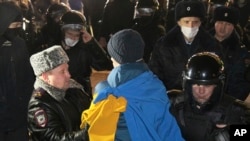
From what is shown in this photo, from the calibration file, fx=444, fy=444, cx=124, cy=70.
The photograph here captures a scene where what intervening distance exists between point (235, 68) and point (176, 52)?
2.94ft

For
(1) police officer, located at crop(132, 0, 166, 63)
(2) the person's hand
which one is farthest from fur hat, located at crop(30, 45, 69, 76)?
(1) police officer, located at crop(132, 0, 166, 63)

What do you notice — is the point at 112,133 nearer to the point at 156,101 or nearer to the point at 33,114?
the point at 156,101

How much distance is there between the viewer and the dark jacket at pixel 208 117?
321 cm

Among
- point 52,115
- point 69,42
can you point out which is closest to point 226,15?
point 69,42

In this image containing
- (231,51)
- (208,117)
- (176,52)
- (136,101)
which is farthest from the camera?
(231,51)

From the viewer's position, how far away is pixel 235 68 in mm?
5195

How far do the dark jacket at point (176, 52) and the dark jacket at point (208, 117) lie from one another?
51.0 inches

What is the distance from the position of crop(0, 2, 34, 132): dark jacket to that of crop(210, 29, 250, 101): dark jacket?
217 cm

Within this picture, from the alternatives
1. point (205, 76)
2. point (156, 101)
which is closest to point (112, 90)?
point (156, 101)

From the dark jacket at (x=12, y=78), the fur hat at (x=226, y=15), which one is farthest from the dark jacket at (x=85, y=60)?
the fur hat at (x=226, y=15)

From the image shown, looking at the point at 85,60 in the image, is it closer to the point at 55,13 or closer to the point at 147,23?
the point at 55,13

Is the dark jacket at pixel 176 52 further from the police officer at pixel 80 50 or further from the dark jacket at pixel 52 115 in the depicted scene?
the dark jacket at pixel 52 115

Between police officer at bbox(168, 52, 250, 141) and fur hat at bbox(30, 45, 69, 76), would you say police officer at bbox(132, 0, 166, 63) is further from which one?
police officer at bbox(168, 52, 250, 141)

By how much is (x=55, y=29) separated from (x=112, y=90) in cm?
278
